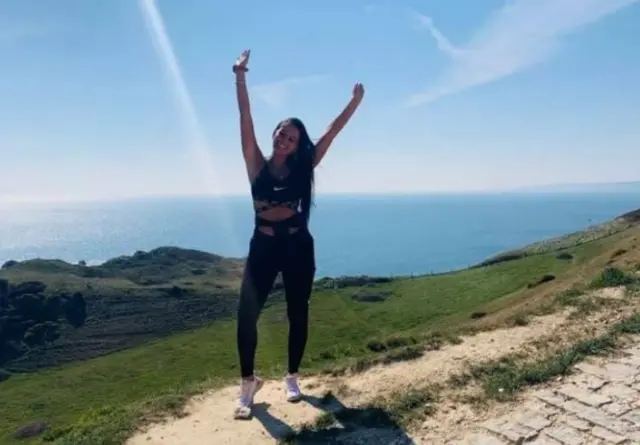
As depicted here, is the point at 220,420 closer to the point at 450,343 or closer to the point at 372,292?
the point at 450,343

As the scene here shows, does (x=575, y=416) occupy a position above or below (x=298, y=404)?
above

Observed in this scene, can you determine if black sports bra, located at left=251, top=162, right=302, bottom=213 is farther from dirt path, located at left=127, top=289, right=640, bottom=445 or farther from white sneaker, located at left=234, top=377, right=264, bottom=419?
dirt path, located at left=127, top=289, right=640, bottom=445

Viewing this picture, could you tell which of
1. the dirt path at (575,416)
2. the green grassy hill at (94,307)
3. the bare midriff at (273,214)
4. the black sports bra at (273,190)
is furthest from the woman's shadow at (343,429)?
the green grassy hill at (94,307)

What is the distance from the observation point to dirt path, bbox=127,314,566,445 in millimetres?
6395

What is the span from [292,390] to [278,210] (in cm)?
225

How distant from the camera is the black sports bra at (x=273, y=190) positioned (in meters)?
6.34

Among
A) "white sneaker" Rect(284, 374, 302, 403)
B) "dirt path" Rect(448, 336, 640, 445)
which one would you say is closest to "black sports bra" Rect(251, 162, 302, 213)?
"white sneaker" Rect(284, 374, 302, 403)

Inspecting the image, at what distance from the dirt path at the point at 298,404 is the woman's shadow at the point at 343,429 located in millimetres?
28

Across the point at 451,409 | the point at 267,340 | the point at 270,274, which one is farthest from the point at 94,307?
the point at 451,409

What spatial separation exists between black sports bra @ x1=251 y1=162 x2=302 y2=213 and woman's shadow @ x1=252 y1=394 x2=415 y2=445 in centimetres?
231

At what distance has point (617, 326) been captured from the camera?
26.9ft

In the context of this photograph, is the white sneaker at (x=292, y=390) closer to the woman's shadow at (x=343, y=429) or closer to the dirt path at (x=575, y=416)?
the woman's shadow at (x=343, y=429)

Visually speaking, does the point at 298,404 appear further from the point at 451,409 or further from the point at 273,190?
the point at 273,190

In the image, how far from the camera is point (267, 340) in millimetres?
58531
